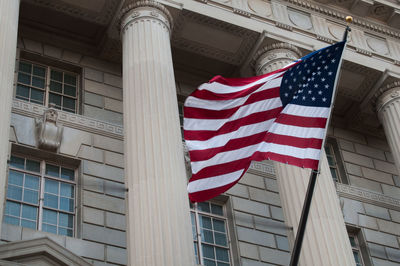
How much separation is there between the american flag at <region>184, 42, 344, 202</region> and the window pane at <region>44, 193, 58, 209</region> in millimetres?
5072

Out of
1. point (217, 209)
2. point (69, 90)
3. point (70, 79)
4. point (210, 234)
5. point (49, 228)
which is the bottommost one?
point (49, 228)

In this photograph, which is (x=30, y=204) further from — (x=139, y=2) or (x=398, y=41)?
(x=398, y=41)

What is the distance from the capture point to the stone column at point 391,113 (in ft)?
79.3

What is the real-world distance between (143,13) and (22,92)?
4.16 meters

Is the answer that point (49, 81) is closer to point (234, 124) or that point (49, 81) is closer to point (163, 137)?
point (163, 137)

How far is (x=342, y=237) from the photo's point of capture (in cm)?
1911

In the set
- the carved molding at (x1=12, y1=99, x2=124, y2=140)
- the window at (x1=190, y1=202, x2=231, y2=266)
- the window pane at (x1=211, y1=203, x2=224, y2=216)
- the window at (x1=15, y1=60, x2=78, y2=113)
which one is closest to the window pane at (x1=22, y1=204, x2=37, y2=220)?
the carved molding at (x1=12, y1=99, x2=124, y2=140)

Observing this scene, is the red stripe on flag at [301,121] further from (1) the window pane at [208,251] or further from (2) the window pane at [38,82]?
(2) the window pane at [38,82]

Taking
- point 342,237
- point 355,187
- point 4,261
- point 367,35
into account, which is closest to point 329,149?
point 355,187

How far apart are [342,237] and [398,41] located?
10677 mm

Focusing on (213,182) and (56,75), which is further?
(56,75)

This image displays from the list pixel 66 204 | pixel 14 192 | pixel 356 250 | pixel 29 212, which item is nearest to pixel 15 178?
pixel 14 192

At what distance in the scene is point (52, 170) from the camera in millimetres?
20625

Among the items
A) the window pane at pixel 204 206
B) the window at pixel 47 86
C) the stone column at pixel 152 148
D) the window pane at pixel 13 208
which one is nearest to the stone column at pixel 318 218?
the window pane at pixel 204 206
